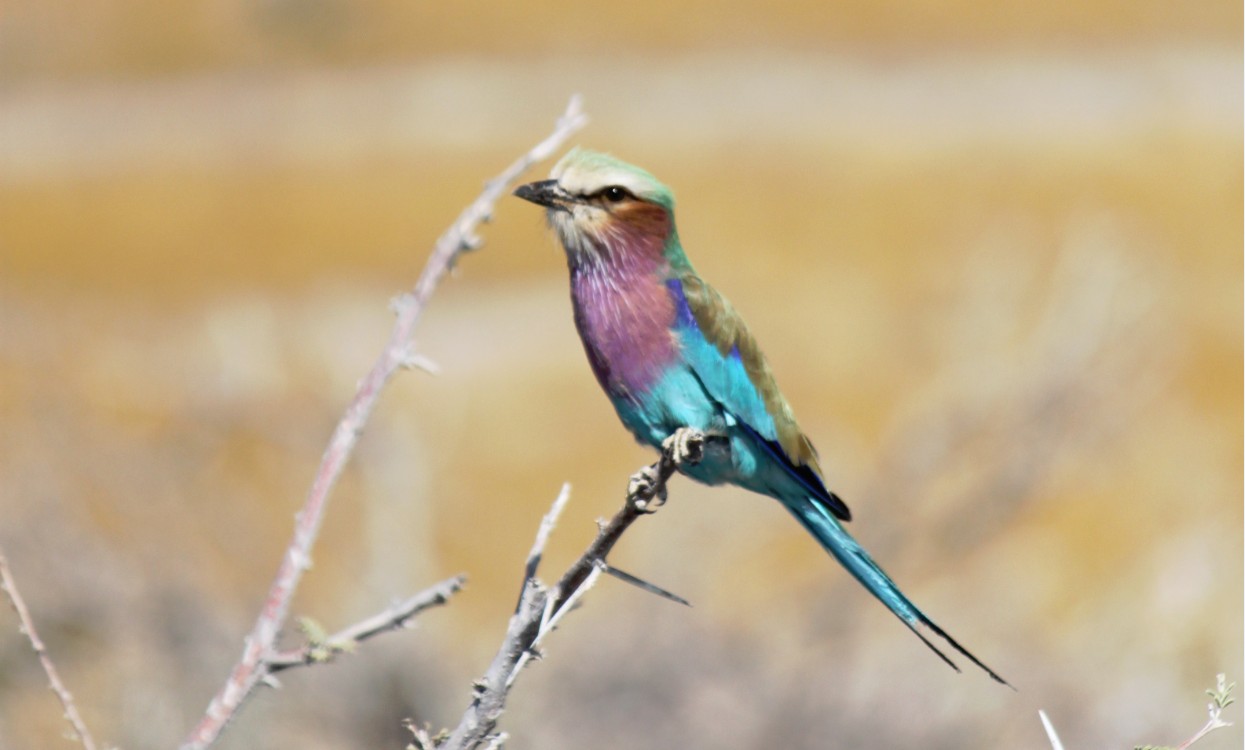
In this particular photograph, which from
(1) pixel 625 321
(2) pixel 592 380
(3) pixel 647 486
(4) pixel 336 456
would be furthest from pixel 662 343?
(2) pixel 592 380

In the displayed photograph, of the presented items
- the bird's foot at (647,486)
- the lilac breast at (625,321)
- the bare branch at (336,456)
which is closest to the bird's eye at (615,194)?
the lilac breast at (625,321)

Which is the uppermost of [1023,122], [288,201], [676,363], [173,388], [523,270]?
[1023,122]

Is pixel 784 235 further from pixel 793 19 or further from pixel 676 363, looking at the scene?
pixel 676 363

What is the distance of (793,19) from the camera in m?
9.95

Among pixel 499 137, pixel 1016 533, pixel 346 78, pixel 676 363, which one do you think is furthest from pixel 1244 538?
pixel 346 78

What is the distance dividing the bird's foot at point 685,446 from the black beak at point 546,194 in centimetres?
45

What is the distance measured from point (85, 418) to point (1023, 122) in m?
6.51

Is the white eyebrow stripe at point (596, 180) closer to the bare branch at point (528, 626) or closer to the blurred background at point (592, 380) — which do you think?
the bare branch at point (528, 626)

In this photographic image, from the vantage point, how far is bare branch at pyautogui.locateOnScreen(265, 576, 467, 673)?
191 centimetres

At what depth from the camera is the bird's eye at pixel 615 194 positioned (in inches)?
108

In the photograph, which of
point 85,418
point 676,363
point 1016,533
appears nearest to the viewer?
point 676,363

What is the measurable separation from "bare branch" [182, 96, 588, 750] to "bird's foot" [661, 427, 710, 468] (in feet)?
1.47

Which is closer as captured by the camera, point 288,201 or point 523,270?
point 523,270

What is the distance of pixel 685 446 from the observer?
246 centimetres
